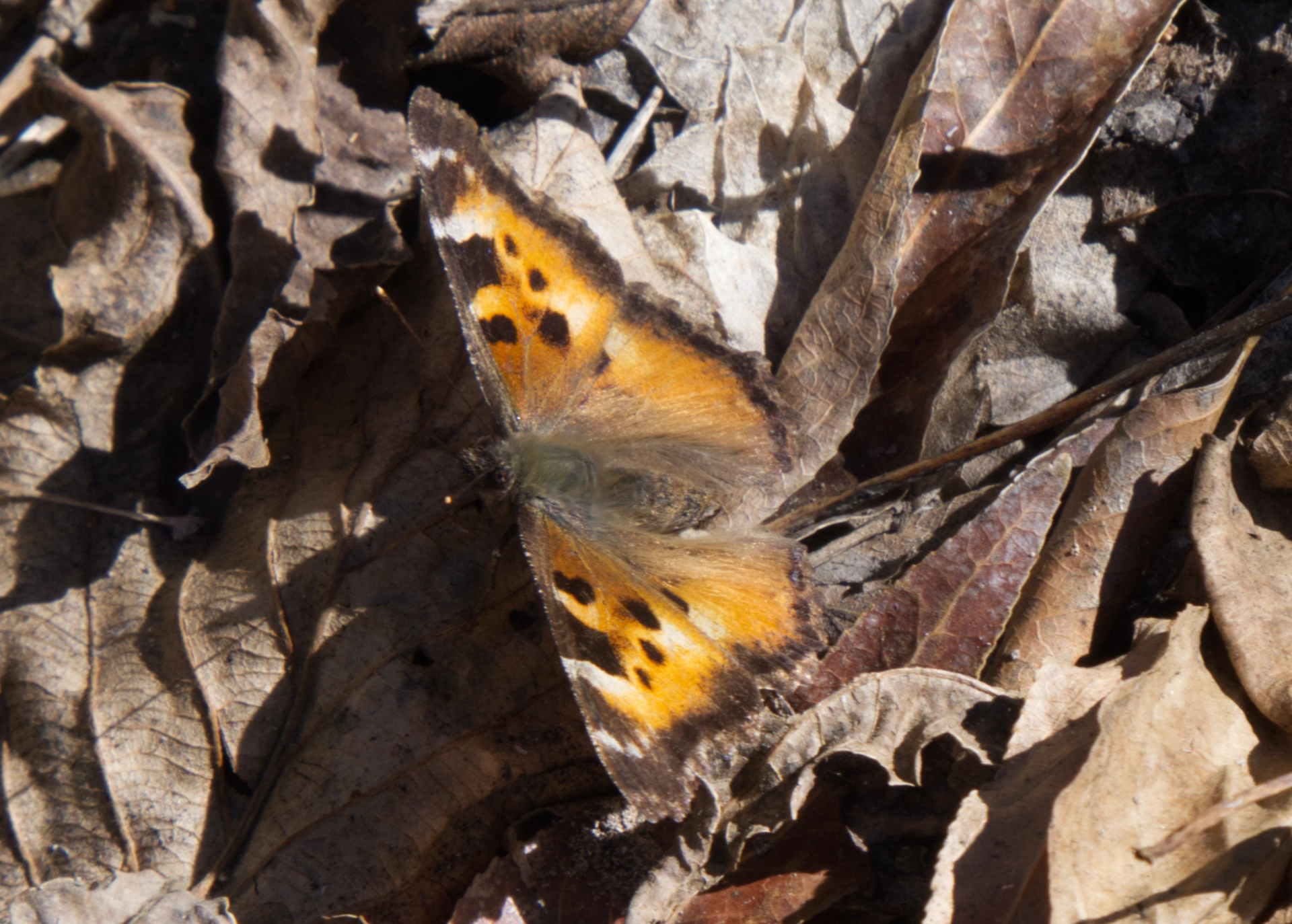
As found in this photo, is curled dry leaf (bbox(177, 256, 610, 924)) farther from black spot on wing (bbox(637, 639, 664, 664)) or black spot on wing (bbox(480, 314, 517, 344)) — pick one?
black spot on wing (bbox(637, 639, 664, 664))

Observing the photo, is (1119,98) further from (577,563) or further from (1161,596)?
(577,563)

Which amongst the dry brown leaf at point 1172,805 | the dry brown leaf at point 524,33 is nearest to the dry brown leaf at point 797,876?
the dry brown leaf at point 1172,805

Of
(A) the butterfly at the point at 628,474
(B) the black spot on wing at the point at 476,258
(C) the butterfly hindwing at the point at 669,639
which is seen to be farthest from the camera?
(B) the black spot on wing at the point at 476,258

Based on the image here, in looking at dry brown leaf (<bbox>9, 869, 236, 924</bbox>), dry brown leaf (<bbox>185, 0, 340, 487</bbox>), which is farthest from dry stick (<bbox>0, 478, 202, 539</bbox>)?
dry brown leaf (<bbox>9, 869, 236, 924</bbox>)

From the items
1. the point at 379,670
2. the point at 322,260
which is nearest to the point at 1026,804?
the point at 379,670

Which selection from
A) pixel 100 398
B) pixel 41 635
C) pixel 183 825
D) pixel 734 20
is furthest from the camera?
pixel 734 20

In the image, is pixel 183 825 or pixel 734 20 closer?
pixel 183 825

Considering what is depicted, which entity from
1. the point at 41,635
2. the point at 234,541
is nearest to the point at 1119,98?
Answer: the point at 234,541

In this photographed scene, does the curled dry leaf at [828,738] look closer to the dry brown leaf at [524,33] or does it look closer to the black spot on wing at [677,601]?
the black spot on wing at [677,601]
